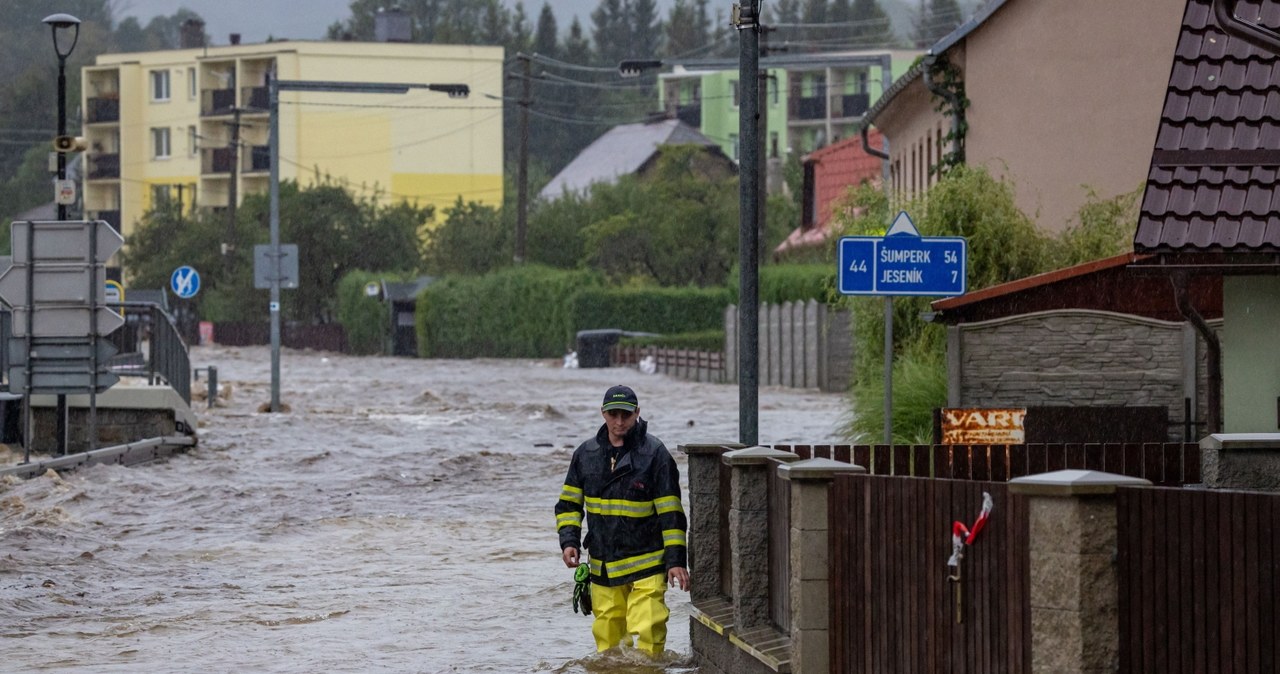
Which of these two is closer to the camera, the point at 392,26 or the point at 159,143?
the point at 392,26

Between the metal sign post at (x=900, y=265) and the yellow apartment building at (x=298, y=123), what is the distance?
7298 centimetres

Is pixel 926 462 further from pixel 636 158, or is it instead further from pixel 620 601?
pixel 636 158

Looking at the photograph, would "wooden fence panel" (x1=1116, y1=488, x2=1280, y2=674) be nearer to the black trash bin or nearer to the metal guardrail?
the metal guardrail

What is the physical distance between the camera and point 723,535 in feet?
34.5

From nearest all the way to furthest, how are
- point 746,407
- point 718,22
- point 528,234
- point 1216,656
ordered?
point 1216,656, point 746,407, point 528,234, point 718,22

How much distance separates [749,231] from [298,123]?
3189 inches

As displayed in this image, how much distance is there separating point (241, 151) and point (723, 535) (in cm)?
8784

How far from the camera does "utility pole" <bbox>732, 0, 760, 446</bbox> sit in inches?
516

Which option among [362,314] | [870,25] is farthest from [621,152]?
[870,25]

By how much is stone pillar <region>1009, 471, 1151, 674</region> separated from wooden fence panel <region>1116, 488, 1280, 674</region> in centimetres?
5

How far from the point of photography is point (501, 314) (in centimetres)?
6862

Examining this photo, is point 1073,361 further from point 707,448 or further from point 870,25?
point 870,25

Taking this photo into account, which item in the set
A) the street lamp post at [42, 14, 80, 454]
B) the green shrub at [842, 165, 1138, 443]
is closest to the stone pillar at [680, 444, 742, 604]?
the green shrub at [842, 165, 1138, 443]

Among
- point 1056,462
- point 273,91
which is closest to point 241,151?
point 273,91
